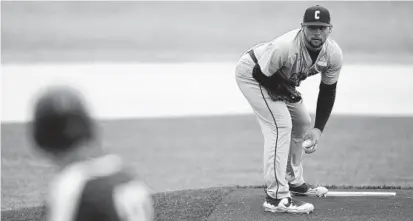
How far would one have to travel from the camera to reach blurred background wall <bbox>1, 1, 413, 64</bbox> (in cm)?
1823

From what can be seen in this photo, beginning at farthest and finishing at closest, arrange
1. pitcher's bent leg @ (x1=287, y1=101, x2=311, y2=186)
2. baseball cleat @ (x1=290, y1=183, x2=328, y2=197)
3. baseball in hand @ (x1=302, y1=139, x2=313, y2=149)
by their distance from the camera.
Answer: baseball cleat @ (x1=290, y1=183, x2=328, y2=197) → pitcher's bent leg @ (x1=287, y1=101, x2=311, y2=186) → baseball in hand @ (x1=302, y1=139, x2=313, y2=149)

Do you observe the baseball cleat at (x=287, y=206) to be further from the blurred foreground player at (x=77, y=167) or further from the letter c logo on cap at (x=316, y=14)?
the blurred foreground player at (x=77, y=167)

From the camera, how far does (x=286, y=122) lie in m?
4.92

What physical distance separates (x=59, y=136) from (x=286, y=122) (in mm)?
2806

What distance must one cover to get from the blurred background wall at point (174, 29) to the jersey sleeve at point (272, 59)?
42.1 feet

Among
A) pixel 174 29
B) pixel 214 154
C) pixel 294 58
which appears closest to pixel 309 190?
pixel 294 58

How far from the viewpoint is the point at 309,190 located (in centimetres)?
546

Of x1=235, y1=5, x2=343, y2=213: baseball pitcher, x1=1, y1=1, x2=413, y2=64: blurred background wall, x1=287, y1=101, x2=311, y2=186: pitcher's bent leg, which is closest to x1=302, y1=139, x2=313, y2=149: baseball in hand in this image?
x1=235, y1=5, x2=343, y2=213: baseball pitcher

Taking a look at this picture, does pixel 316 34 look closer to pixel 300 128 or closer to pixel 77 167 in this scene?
pixel 300 128

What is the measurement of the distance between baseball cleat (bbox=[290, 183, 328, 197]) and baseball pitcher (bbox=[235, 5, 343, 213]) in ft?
1.43

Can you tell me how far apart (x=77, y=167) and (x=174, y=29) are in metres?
17.7

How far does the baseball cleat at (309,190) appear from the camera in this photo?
5.44m

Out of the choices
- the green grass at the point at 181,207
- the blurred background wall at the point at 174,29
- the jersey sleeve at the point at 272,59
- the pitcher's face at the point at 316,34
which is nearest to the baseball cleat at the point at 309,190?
the green grass at the point at 181,207

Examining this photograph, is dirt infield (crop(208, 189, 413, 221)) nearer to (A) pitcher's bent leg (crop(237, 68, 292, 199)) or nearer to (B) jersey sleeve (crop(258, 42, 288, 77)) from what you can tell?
(A) pitcher's bent leg (crop(237, 68, 292, 199))
